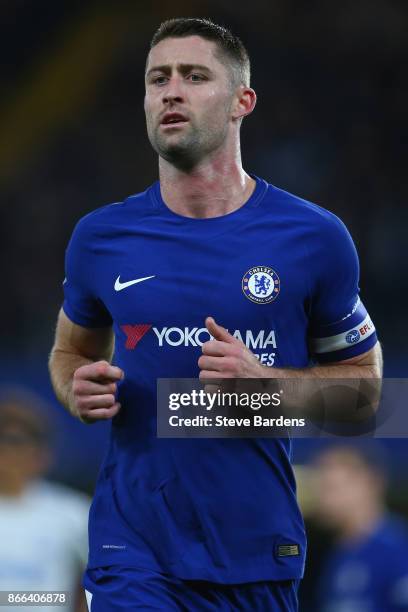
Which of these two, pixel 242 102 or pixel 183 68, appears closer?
pixel 183 68

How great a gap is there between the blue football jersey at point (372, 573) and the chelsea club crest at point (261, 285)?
10.3ft

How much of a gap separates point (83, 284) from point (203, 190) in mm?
520

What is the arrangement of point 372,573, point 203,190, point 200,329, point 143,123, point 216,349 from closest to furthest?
1. point 216,349
2. point 200,329
3. point 203,190
4. point 372,573
5. point 143,123

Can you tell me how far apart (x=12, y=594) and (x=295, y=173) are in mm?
5801

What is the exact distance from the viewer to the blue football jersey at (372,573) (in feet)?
20.5

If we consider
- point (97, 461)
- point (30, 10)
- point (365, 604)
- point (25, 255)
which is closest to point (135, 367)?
point (365, 604)

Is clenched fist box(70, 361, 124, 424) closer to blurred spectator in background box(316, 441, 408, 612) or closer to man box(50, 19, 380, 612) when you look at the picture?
man box(50, 19, 380, 612)

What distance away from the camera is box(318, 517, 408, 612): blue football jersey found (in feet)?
20.5

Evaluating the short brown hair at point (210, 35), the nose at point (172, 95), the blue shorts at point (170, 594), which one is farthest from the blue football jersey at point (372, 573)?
the nose at point (172, 95)

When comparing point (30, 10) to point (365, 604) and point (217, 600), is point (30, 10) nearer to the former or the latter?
point (365, 604)

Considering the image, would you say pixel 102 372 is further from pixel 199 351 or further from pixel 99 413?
pixel 199 351

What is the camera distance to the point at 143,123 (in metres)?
10.4

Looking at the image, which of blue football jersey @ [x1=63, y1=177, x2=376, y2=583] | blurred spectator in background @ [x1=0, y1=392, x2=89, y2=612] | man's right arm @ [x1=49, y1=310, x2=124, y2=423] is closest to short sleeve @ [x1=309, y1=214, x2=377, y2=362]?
blue football jersey @ [x1=63, y1=177, x2=376, y2=583]

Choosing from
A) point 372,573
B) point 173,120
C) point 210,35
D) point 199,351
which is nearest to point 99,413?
point 199,351
